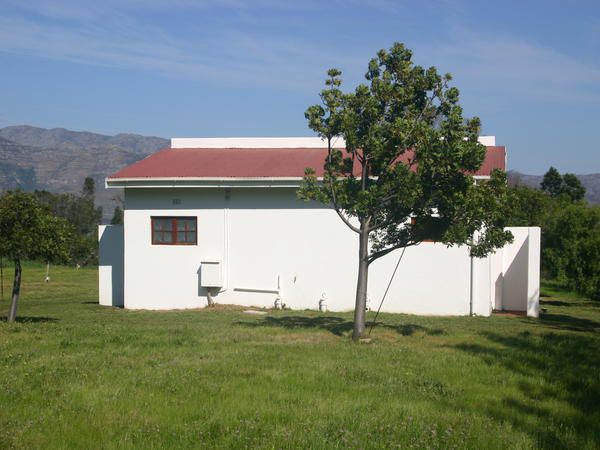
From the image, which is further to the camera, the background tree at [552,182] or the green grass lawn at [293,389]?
the background tree at [552,182]

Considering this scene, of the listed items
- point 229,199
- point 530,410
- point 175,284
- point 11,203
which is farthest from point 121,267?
point 530,410

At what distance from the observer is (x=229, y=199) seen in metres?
22.6

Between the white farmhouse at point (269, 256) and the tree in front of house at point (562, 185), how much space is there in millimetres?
54210

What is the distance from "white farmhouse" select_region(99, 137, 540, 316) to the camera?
21.6 metres

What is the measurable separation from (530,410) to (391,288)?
542 inches

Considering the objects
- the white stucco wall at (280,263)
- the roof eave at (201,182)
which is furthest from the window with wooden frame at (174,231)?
the roof eave at (201,182)

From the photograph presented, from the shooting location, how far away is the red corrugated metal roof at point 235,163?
22469mm

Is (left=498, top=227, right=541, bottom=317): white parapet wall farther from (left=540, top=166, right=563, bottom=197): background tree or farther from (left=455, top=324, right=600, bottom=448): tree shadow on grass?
(left=540, top=166, right=563, bottom=197): background tree

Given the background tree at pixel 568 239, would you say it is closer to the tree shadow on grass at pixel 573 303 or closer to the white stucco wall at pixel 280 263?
the tree shadow on grass at pixel 573 303

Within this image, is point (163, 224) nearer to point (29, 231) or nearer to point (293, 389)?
point (29, 231)

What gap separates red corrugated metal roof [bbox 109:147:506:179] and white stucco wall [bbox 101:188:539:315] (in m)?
0.59

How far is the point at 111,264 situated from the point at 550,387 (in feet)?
59.7

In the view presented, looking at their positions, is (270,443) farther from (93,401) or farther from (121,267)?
(121,267)

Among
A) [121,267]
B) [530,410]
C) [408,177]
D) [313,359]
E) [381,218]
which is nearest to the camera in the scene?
[530,410]
